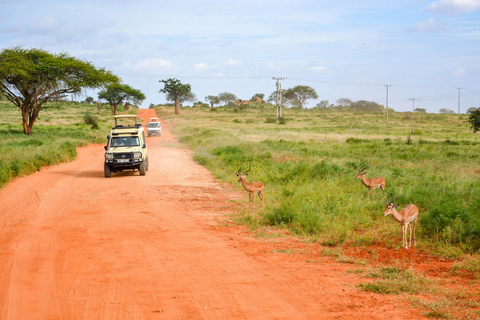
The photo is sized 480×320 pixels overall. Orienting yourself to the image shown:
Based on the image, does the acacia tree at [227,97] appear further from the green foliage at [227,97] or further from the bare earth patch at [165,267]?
the bare earth patch at [165,267]

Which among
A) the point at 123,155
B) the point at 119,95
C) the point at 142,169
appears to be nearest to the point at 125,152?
the point at 123,155

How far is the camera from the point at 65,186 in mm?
16234

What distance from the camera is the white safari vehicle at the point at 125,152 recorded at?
1836 cm

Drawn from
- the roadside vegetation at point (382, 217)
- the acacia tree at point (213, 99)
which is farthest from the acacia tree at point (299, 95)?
the roadside vegetation at point (382, 217)

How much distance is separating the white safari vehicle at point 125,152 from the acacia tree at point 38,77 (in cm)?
1800

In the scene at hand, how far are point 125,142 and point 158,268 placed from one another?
1286cm

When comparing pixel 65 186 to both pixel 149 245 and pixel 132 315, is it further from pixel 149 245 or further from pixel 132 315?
pixel 132 315

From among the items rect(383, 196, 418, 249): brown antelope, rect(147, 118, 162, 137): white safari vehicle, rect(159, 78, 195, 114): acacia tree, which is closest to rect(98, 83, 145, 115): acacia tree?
rect(159, 78, 195, 114): acacia tree

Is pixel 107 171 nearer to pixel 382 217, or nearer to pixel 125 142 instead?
pixel 125 142

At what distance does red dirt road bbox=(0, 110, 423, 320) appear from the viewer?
5.72 metres

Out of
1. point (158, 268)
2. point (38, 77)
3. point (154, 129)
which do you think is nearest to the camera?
point (158, 268)

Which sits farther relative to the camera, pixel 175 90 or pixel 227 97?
pixel 227 97

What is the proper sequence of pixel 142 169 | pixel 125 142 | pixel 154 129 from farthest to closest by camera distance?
pixel 154 129, pixel 125 142, pixel 142 169

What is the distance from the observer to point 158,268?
7.41 metres
